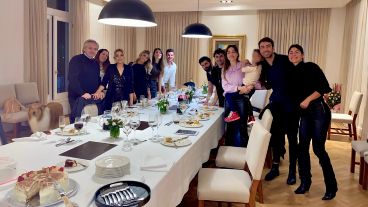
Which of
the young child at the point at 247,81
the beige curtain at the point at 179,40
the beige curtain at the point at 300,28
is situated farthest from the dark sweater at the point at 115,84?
the beige curtain at the point at 300,28

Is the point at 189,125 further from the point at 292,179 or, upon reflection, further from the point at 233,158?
the point at 292,179

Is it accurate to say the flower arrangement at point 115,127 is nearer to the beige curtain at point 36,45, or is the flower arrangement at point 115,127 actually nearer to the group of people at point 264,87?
the group of people at point 264,87

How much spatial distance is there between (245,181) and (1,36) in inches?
184

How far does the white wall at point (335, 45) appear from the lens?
23.9 feet

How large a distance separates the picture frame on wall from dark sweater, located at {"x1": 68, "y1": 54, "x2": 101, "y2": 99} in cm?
454

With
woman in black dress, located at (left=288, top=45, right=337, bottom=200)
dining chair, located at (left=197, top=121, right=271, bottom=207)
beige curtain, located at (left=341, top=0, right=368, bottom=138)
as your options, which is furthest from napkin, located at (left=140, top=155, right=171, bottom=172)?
beige curtain, located at (left=341, top=0, right=368, bottom=138)

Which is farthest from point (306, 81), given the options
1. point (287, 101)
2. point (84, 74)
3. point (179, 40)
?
point (179, 40)

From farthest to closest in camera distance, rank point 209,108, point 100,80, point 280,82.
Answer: point 100,80
point 209,108
point 280,82

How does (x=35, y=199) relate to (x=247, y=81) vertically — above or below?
below

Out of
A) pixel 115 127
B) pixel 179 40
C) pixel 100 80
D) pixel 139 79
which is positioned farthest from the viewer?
pixel 179 40

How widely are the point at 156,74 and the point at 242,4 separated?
3.21 m

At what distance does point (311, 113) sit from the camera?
9.91 ft

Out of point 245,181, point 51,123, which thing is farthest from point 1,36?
point 245,181

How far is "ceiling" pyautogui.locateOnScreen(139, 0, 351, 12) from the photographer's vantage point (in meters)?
6.84
